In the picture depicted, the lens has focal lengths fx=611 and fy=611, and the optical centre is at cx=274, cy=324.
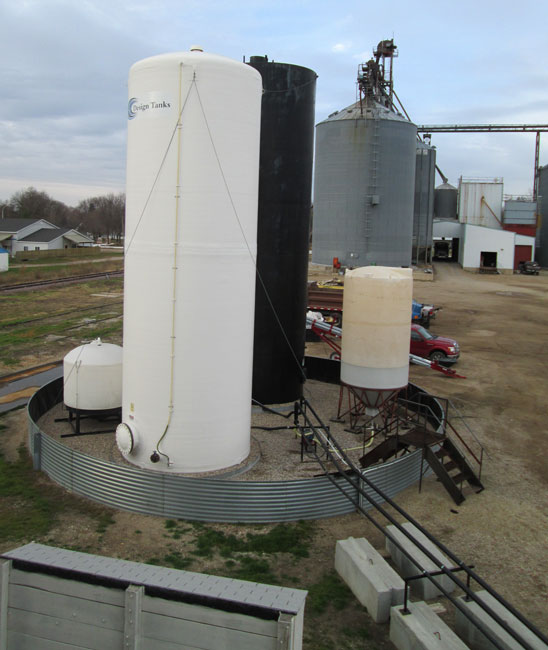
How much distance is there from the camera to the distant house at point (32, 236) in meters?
98.8

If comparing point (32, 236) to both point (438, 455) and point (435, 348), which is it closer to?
point (435, 348)

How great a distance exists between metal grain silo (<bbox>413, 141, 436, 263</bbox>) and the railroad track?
36488mm

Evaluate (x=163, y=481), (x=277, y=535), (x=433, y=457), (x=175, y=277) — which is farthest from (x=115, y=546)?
(x=433, y=457)

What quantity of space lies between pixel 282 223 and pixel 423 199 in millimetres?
59234

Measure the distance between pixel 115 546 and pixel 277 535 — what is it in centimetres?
330

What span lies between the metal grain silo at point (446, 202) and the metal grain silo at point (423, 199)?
38.2 ft

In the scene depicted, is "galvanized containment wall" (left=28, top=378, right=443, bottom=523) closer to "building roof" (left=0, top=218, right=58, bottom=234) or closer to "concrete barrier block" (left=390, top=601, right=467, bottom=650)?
"concrete barrier block" (left=390, top=601, right=467, bottom=650)

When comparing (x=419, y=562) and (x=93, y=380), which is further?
(x=93, y=380)

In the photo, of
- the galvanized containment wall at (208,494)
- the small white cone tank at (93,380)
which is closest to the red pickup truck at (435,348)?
the galvanized containment wall at (208,494)

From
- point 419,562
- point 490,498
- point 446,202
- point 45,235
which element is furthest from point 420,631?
point 45,235

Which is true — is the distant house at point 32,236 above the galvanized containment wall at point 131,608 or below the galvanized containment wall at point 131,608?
above

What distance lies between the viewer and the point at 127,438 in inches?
578

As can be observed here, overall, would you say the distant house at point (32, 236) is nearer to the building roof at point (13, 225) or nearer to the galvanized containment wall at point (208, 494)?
the building roof at point (13, 225)

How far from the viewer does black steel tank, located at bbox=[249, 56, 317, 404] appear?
20.1 meters
